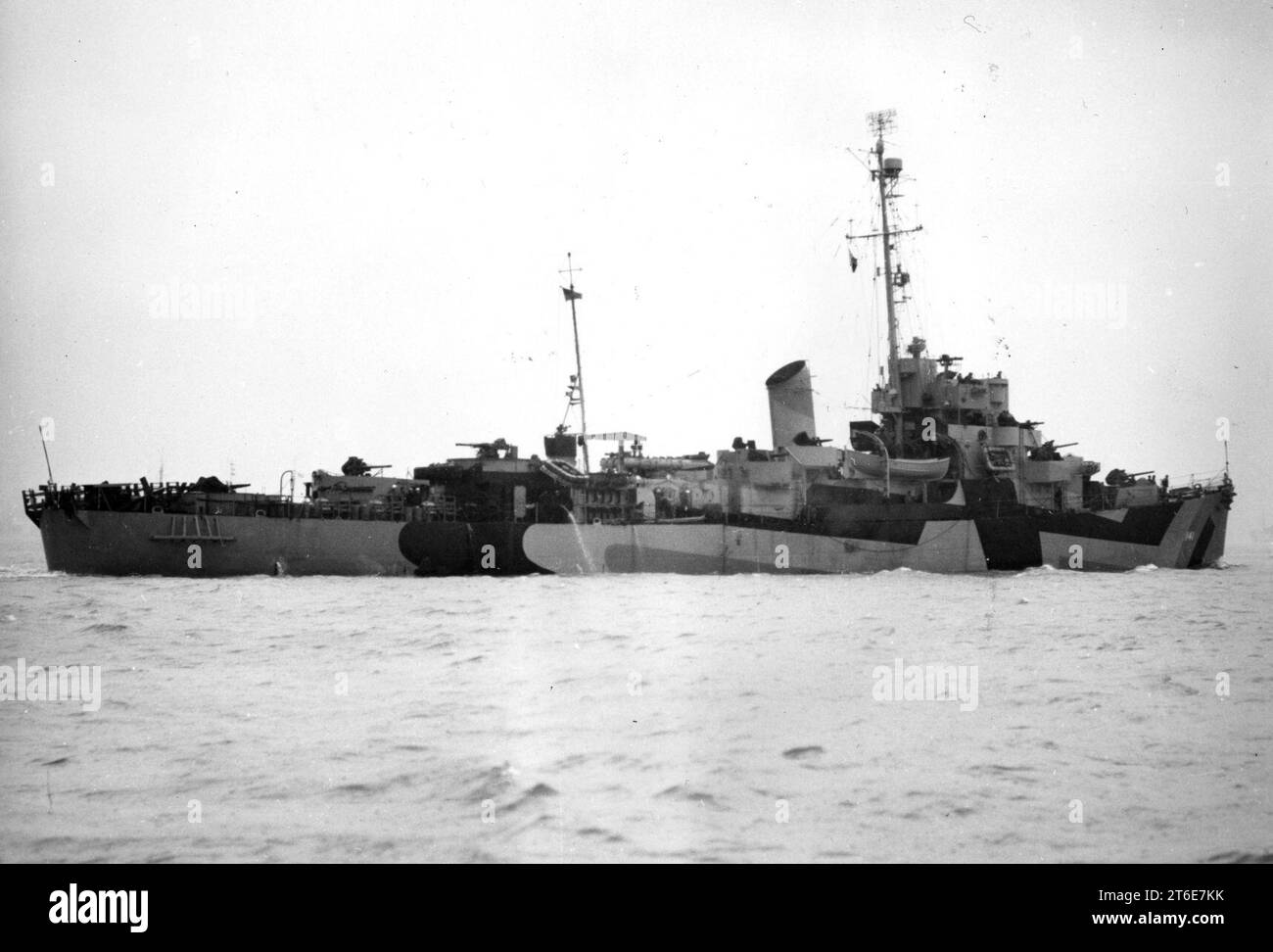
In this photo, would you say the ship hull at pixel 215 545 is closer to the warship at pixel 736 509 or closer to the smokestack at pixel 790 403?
the warship at pixel 736 509

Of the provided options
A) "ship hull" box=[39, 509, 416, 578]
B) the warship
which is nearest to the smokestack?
the warship

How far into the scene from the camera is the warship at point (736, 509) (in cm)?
3238

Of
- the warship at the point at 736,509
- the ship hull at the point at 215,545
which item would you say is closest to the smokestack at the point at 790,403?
the warship at the point at 736,509

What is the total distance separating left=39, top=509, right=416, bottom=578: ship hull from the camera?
3172 centimetres

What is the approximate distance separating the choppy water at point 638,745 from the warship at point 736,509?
540 inches

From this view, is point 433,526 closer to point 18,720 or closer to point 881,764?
point 18,720

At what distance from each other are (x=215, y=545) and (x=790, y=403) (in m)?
20.1

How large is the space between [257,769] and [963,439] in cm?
3439

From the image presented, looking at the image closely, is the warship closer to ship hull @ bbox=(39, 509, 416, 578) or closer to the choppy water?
ship hull @ bbox=(39, 509, 416, 578)

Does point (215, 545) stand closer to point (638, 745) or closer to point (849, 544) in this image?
point (849, 544)

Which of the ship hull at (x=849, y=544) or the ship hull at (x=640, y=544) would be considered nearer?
the ship hull at (x=640, y=544)

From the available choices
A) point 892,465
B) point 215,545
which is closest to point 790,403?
point 892,465

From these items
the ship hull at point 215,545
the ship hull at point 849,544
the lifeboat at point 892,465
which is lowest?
the ship hull at point 849,544

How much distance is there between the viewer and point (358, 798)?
7.78 meters
